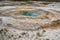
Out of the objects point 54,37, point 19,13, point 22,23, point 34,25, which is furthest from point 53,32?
point 19,13

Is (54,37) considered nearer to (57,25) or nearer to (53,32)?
(53,32)

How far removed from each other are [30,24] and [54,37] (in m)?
0.30

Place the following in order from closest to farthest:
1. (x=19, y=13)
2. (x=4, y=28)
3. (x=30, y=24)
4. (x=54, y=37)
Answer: (x=54, y=37), (x=4, y=28), (x=30, y=24), (x=19, y=13)

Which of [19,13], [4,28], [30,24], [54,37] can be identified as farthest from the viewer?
[19,13]

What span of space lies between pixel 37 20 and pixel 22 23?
16 cm

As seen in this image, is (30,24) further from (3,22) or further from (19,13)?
(19,13)

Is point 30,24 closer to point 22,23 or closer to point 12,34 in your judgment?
point 22,23

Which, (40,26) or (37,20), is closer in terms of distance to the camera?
(40,26)

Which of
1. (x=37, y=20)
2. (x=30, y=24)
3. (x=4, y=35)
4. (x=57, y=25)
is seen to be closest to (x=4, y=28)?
(x=4, y=35)

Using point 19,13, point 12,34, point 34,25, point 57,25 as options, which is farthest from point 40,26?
point 19,13

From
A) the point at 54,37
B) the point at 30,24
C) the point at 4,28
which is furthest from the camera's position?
the point at 30,24

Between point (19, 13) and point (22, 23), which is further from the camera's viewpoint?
point (19, 13)

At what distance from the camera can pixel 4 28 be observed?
1.11 metres

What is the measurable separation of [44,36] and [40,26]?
0.18 meters
